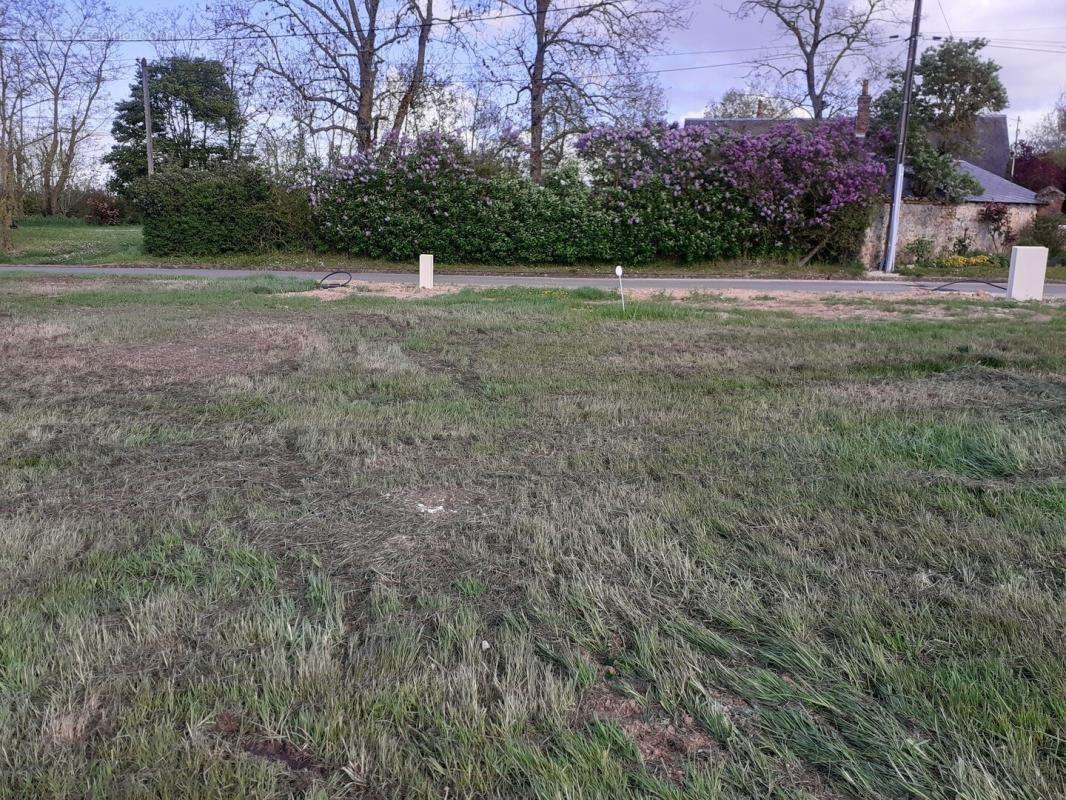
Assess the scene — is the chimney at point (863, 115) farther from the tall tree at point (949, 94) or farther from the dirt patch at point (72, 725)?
the dirt patch at point (72, 725)

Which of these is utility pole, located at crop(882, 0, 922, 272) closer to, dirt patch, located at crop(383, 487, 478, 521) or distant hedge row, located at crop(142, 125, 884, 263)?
distant hedge row, located at crop(142, 125, 884, 263)

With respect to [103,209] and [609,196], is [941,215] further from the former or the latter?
[103,209]

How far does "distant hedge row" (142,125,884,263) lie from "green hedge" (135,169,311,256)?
0.13 feet

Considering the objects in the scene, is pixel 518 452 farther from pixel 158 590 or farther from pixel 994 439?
pixel 994 439

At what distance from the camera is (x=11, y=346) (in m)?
8.50

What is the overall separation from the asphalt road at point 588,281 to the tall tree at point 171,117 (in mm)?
22004

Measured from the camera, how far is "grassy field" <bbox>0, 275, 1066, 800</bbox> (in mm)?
2141

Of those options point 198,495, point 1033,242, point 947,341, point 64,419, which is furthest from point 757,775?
point 1033,242

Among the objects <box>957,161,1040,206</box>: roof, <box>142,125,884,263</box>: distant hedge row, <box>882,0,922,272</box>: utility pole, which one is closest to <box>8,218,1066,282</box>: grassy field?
<box>142,125,884,263</box>: distant hedge row

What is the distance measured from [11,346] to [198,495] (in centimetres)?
601

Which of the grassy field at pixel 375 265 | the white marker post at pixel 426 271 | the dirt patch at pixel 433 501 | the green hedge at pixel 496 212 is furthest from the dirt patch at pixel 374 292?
the dirt patch at pixel 433 501

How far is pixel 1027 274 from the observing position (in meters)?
14.9

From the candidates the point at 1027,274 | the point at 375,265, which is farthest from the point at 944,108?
the point at 375,265

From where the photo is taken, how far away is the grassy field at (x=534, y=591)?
2.14m
